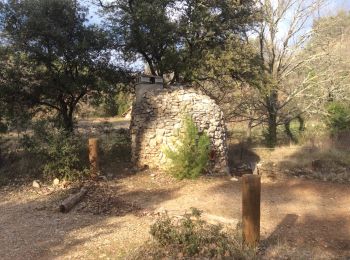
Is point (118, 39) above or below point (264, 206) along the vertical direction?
above

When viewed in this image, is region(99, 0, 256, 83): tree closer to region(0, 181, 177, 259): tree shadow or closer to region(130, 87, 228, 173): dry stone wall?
region(130, 87, 228, 173): dry stone wall

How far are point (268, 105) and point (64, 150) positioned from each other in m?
11.7

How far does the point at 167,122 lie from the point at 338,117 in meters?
10.6

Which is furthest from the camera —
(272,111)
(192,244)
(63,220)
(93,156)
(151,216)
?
(272,111)

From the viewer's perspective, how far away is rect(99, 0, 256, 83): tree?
42.5ft

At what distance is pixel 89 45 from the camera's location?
12.3 metres

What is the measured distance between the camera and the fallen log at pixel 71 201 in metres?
8.12

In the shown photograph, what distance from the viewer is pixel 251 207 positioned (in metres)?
5.36

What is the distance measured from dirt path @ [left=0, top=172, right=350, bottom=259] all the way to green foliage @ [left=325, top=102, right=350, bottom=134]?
900 centimetres

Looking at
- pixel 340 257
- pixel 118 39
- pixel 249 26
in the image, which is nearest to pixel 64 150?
pixel 118 39

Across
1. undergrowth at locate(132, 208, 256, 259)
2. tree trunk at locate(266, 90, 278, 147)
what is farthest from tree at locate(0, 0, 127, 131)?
tree trunk at locate(266, 90, 278, 147)

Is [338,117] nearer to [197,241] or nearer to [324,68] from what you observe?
[324,68]

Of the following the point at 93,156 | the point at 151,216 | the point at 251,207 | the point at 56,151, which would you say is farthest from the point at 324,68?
the point at 251,207

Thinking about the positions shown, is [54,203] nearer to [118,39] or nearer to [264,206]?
[264,206]
